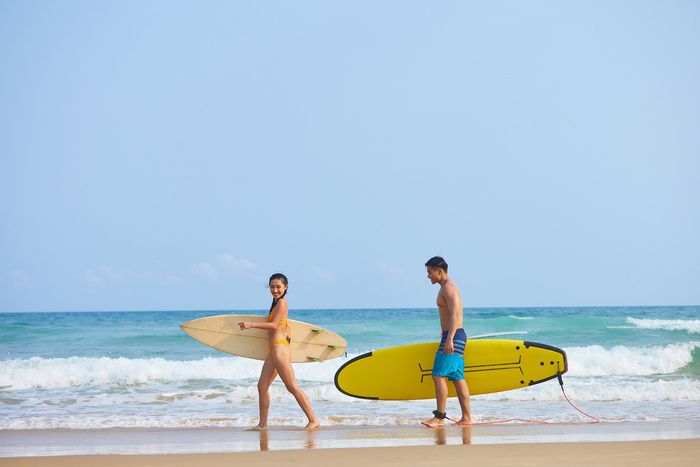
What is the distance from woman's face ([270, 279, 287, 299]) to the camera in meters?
5.20

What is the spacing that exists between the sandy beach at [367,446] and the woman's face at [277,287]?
1205 mm

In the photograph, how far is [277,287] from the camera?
5.20 metres

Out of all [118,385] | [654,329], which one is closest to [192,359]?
[118,385]

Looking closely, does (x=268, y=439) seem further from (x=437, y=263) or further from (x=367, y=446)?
(x=437, y=263)

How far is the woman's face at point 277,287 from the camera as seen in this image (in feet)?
17.1

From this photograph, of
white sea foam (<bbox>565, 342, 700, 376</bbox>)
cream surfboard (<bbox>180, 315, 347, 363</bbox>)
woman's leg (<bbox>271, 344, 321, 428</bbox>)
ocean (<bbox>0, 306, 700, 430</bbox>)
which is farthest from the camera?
white sea foam (<bbox>565, 342, 700, 376</bbox>)

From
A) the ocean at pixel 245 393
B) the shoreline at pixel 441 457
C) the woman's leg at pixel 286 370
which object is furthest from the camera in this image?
the ocean at pixel 245 393

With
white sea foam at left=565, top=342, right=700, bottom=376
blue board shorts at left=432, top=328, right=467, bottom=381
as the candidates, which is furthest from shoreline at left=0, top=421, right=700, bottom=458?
white sea foam at left=565, top=342, right=700, bottom=376

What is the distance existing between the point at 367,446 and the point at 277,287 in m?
1.60

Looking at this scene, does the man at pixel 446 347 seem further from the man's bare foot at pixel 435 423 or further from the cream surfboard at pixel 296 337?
the cream surfboard at pixel 296 337

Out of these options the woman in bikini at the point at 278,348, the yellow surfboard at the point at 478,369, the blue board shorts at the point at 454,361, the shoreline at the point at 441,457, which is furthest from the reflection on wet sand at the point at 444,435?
the woman in bikini at the point at 278,348

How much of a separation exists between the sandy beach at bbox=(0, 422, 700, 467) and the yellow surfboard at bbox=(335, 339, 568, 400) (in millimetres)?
584

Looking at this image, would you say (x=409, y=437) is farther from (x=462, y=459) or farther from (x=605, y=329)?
(x=605, y=329)

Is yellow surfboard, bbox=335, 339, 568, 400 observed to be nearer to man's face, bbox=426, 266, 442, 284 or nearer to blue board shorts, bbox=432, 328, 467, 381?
blue board shorts, bbox=432, 328, 467, 381
